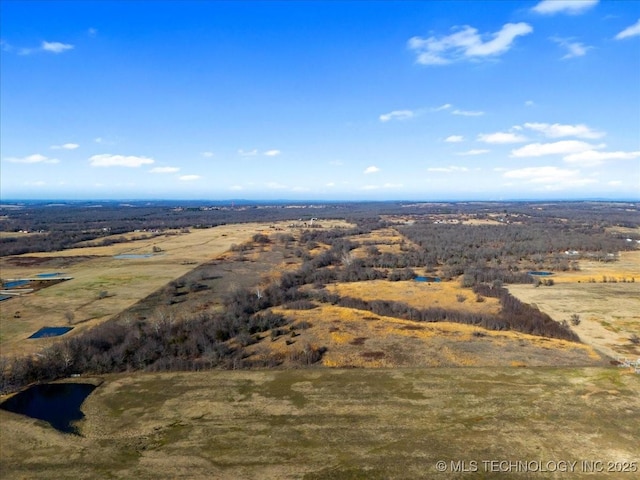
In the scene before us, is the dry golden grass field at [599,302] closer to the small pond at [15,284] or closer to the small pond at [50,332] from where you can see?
the small pond at [50,332]

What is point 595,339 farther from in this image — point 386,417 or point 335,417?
point 335,417

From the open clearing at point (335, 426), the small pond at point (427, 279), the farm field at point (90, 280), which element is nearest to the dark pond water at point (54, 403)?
the open clearing at point (335, 426)

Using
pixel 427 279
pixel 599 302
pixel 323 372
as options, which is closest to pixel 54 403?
pixel 323 372

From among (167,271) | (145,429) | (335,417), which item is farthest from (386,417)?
(167,271)

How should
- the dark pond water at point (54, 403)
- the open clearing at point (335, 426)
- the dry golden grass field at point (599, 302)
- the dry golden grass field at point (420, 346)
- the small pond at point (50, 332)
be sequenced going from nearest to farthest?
1. the open clearing at point (335, 426)
2. the dark pond water at point (54, 403)
3. the dry golden grass field at point (420, 346)
4. the dry golden grass field at point (599, 302)
5. the small pond at point (50, 332)

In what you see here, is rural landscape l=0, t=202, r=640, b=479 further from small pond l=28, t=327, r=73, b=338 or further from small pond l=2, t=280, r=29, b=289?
small pond l=28, t=327, r=73, b=338

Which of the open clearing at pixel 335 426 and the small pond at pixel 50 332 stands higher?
the small pond at pixel 50 332
